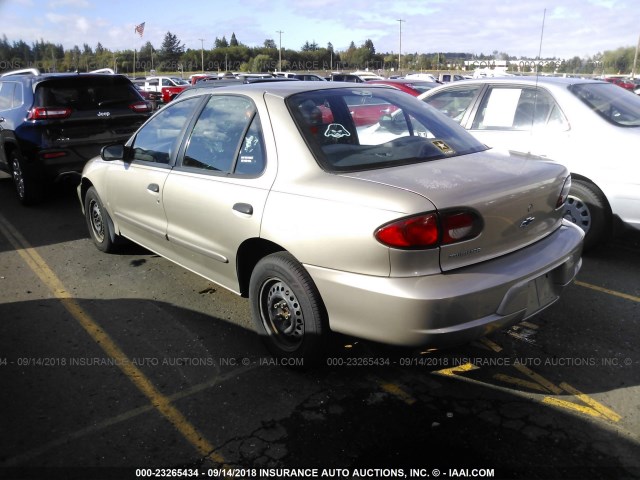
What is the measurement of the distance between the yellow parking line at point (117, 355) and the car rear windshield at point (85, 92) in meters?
2.24

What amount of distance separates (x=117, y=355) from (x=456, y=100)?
4651 mm

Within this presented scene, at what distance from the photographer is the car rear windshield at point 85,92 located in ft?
23.5

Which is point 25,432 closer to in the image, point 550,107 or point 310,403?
point 310,403

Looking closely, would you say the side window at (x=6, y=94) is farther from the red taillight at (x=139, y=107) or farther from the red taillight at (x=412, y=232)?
the red taillight at (x=412, y=232)

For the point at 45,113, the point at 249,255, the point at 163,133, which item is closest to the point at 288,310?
the point at 249,255

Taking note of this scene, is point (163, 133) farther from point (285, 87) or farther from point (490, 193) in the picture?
point (490, 193)

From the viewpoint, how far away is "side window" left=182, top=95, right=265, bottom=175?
11.2 feet

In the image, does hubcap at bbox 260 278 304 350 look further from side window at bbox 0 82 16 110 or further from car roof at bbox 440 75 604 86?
side window at bbox 0 82 16 110

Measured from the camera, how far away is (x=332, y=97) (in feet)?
11.9

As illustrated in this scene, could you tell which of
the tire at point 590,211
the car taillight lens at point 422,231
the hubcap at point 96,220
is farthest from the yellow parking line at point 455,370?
the hubcap at point 96,220

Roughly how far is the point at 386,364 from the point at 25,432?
206cm

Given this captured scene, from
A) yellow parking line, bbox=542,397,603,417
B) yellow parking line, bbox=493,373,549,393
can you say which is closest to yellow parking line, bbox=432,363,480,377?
yellow parking line, bbox=493,373,549,393

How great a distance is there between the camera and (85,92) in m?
7.41

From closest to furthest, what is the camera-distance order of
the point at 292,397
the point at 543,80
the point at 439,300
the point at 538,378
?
1. the point at 439,300
2. the point at 292,397
3. the point at 538,378
4. the point at 543,80
